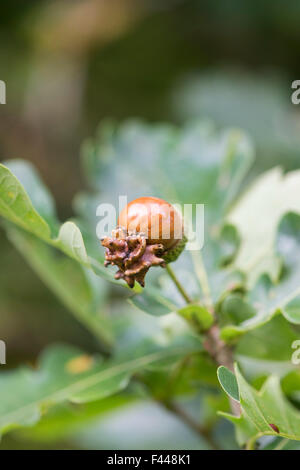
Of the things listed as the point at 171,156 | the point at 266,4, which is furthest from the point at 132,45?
the point at 171,156

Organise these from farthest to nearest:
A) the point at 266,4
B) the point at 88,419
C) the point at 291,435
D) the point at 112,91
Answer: the point at 112,91
the point at 266,4
the point at 88,419
the point at 291,435

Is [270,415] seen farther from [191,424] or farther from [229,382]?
[191,424]

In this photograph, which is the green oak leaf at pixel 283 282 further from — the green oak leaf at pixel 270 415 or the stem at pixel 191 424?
the stem at pixel 191 424

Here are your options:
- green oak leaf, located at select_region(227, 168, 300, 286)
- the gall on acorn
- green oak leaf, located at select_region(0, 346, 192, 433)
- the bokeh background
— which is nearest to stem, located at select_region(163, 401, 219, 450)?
green oak leaf, located at select_region(0, 346, 192, 433)

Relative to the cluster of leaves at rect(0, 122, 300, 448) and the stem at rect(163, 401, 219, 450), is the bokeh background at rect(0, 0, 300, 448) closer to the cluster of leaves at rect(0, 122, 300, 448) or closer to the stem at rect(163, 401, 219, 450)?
the cluster of leaves at rect(0, 122, 300, 448)

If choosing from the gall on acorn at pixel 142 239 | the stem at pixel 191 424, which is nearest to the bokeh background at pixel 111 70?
the stem at pixel 191 424

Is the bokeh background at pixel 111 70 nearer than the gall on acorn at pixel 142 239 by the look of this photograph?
No
